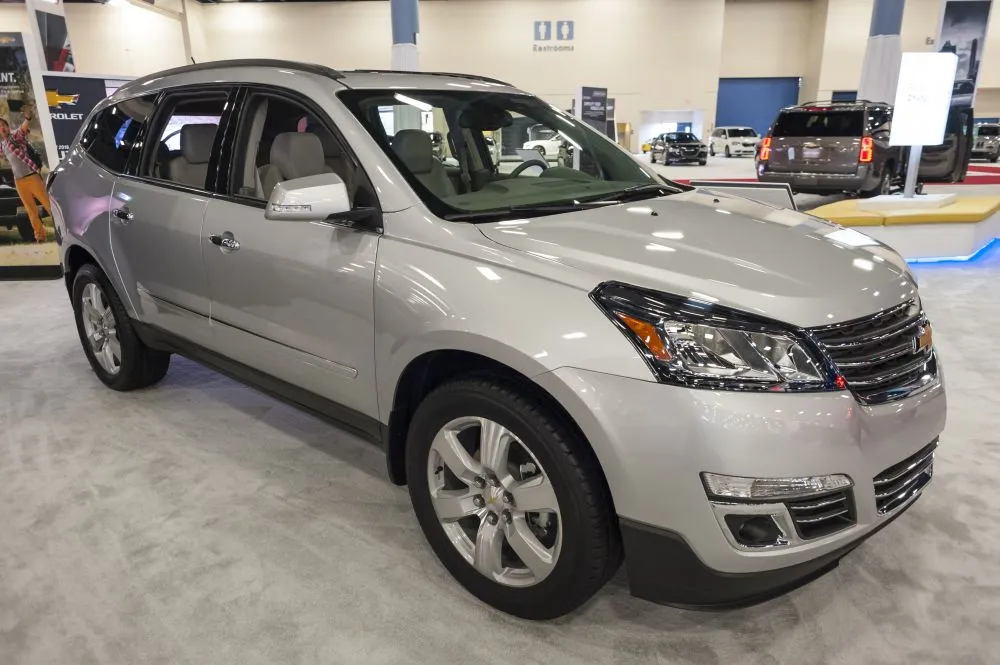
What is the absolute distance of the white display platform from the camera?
22.3ft

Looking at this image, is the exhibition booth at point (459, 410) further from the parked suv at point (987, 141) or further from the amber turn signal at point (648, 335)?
the parked suv at point (987, 141)

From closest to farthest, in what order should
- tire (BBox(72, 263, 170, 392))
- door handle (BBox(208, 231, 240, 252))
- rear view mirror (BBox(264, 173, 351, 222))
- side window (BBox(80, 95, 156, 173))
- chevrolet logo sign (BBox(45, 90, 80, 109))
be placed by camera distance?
rear view mirror (BBox(264, 173, 351, 222))
door handle (BBox(208, 231, 240, 252))
side window (BBox(80, 95, 156, 173))
tire (BBox(72, 263, 170, 392))
chevrolet logo sign (BBox(45, 90, 80, 109))

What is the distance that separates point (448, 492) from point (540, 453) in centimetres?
44

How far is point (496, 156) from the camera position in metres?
3.08

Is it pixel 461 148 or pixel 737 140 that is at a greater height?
pixel 461 148

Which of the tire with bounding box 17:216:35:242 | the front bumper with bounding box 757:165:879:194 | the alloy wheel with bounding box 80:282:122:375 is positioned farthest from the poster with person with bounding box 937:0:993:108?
the tire with bounding box 17:216:35:242

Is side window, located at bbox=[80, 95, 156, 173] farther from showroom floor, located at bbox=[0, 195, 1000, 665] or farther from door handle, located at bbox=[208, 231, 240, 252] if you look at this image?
showroom floor, located at bbox=[0, 195, 1000, 665]

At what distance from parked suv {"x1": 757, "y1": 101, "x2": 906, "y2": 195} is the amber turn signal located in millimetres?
9262

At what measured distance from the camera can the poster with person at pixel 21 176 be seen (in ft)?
19.9

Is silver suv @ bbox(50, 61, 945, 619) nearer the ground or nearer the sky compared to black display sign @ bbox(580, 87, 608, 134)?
nearer the ground

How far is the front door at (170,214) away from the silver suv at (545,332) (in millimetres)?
18

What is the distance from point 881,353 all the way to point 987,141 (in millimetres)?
21364

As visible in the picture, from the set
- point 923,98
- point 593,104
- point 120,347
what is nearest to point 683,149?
point 593,104

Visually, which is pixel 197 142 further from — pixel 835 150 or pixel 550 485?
pixel 835 150
